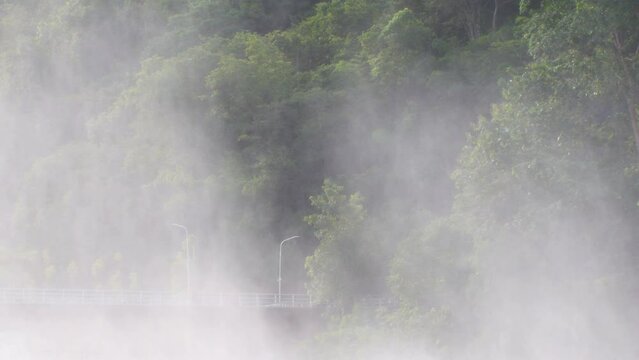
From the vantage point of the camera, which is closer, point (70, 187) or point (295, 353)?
point (295, 353)

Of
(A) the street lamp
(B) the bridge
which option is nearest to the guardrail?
(B) the bridge

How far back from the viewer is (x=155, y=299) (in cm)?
5009

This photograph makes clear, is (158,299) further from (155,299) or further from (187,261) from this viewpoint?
(187,261)

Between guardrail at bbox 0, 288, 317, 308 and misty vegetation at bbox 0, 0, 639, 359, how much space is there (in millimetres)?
1872

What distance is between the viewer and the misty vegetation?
31531mm

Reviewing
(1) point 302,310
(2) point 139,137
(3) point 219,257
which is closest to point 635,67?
(1) point 302,310

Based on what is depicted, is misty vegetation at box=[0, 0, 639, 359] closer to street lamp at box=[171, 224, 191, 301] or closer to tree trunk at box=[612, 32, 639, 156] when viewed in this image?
tree trunk at box=[612, 32, 639, 156]

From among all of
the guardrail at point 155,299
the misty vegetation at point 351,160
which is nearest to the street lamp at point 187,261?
the misty vegetation at point 351,160

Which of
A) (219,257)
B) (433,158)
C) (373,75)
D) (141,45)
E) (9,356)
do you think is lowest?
(9,356)

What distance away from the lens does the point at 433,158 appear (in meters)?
45.9

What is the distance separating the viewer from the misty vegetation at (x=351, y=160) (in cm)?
3153

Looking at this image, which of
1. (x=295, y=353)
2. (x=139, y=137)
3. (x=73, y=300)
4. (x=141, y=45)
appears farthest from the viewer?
(x=141, y=45)

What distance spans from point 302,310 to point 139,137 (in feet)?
52.3

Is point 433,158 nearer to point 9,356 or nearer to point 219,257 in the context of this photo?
point 219,257
